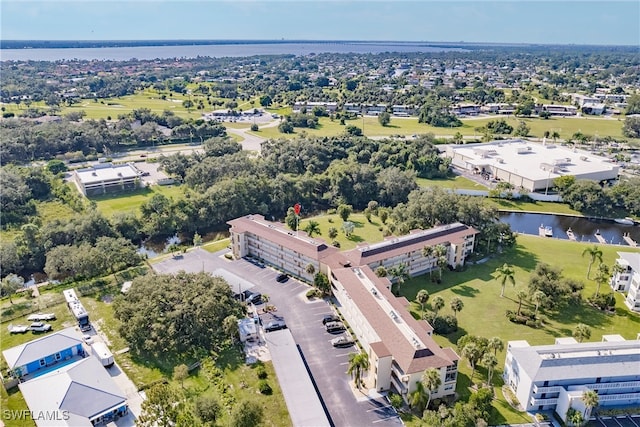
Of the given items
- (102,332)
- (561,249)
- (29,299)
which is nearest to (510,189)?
(561,249)

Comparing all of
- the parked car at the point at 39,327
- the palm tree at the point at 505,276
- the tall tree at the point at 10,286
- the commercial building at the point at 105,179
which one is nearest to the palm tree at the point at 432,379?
the palm tree at the point at 505,276

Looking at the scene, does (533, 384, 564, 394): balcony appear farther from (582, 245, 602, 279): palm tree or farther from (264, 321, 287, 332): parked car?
(582, 245, 602, 279): palm tree

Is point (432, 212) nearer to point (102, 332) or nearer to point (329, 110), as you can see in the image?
point (102, 332)

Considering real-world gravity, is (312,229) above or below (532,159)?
below

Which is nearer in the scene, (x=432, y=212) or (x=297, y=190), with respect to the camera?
(x=432, y=212)

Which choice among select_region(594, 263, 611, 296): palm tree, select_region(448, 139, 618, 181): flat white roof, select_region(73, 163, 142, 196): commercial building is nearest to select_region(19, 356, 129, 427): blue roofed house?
select_region(594, 263, 611, 296): palm tree

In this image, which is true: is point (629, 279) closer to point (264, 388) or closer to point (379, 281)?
point (379, 281)

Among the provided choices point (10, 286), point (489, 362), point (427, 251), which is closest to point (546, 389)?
point (489, 362)
